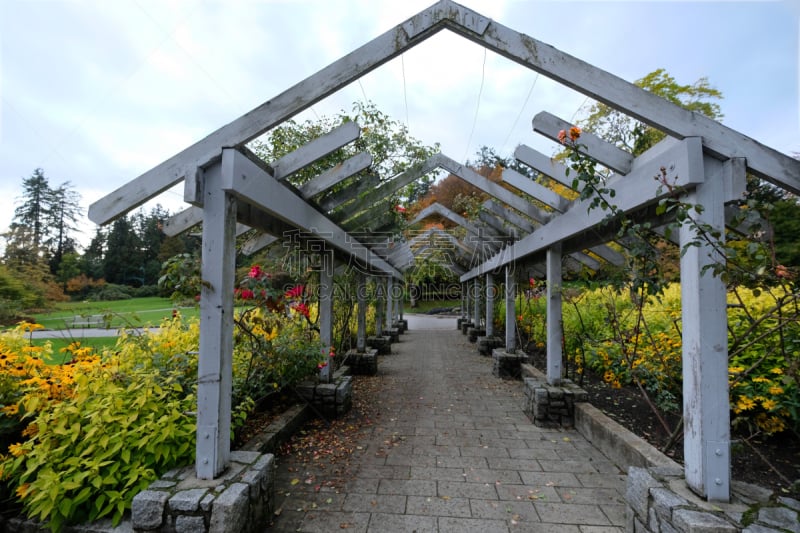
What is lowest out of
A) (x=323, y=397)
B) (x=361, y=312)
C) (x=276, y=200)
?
(x=323, y=397)

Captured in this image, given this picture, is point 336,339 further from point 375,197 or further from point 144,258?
point 144,258

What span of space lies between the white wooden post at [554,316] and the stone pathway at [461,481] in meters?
0.68

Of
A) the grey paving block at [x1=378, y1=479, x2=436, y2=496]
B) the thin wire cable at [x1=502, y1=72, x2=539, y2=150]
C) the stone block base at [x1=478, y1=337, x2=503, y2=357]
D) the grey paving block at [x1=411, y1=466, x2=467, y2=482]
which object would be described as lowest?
the grey paving block at [x1=411, y1=466, x2=467, y2=482]

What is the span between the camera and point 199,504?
6.25 feet

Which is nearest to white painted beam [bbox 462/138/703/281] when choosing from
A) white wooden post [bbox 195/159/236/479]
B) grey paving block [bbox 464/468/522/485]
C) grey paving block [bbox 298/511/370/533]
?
grey paving block [bbox 464/468/522/485]

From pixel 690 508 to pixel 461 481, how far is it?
155cm

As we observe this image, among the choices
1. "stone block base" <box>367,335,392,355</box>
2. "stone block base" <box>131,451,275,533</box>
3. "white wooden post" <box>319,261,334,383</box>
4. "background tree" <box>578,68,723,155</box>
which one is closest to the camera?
"stone block base" <box>131,451,275,533</box>

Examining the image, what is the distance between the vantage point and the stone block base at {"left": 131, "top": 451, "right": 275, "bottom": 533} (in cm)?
189

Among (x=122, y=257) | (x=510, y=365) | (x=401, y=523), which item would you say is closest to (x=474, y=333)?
(x=510, y=365)

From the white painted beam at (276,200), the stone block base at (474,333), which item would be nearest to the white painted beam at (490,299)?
the stone block base at (474,333)

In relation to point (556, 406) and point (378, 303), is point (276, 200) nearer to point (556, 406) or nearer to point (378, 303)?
point (556, 406)

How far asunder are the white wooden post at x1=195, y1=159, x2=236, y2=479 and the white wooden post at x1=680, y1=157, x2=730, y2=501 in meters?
2.59

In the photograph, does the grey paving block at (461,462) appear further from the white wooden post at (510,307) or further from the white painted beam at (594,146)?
the white wooden post at (510,307)

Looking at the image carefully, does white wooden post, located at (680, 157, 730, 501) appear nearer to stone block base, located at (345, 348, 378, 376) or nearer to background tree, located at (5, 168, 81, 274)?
stone block base, located at (345, 348, 378, 376)
